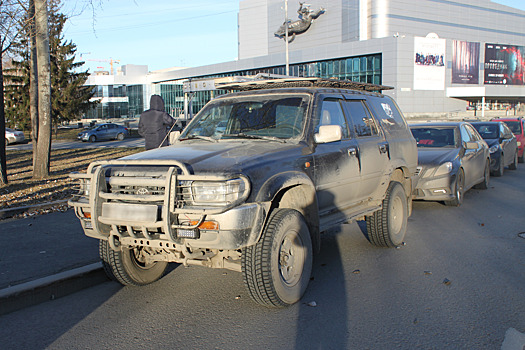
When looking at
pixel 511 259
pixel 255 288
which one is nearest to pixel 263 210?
pixel 255 288

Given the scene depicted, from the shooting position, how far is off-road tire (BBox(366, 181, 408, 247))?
21.3 feet

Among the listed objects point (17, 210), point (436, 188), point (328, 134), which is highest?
point (328, 134)

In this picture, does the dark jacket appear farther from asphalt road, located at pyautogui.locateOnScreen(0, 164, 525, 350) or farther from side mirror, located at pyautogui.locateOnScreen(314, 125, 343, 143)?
side mirror, located at pyautogui.locateOnScreen(314, 125, 343, 143)

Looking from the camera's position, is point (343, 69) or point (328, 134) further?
point (343, 69)

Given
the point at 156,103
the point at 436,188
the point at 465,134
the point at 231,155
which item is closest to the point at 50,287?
the point at 231,155

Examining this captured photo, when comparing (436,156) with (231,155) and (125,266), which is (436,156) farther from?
(125,266)

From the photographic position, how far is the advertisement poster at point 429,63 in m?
63.4

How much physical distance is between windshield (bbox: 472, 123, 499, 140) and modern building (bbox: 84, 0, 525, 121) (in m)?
45.5

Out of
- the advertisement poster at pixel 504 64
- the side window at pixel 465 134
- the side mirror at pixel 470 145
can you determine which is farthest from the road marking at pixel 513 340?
the advertisement poster at pixel 504 64

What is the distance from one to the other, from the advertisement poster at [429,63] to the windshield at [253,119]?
2442 inches

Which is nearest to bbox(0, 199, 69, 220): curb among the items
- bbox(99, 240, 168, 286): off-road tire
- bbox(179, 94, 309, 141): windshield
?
bbox(99, 240, 168, 286): off-road tire

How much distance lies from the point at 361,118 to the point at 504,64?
75.7 metres

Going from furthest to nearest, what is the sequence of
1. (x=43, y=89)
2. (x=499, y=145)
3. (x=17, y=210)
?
(x=499, y=145) → (x=43, y=89) → (x=17, y=210)

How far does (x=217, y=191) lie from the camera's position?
4.06 meters
